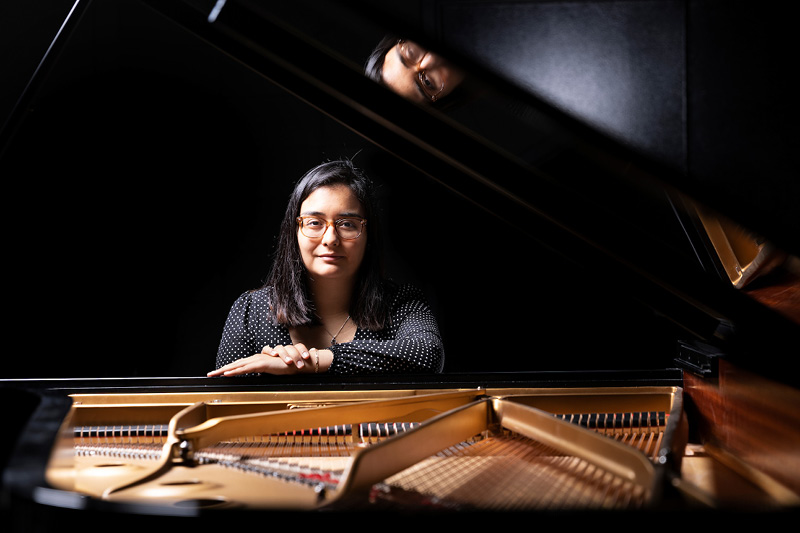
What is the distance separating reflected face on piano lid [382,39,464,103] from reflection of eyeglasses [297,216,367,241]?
0.52 m

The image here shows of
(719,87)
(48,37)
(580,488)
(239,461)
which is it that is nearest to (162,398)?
(239,461)

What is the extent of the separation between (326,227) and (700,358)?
1414 mm

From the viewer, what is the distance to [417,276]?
356 centimetres

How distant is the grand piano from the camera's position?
4.11 ft

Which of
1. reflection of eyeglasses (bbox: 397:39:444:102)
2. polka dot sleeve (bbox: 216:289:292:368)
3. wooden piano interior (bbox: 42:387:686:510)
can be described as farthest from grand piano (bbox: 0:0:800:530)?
polka dot sleeve (bbox: 216:289:292:368)

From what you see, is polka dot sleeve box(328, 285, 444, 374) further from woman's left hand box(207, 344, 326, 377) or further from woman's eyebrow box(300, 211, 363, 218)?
woman's eyebrow box(300, 211, 363, 218)

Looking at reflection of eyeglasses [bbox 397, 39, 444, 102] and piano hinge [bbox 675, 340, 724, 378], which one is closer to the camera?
piano hinge [bbox 675, 340, 724, 378]

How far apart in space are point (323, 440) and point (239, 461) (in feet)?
0.91

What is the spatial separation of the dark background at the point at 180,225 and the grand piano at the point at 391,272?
0.01 metres

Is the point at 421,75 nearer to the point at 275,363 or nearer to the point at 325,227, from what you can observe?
the point at 325,227

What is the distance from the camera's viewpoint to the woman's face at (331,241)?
263 cm

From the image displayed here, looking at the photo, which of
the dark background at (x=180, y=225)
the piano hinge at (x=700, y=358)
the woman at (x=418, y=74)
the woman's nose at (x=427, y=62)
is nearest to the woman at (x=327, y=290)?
the woman at (x=418, y=74)

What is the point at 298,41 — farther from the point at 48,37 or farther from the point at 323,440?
the point at 48,37

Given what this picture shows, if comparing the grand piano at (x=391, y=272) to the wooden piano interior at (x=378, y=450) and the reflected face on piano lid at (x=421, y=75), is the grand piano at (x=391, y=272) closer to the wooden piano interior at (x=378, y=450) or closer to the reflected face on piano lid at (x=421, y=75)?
the wooden piano interior at (x=378, y=450)
